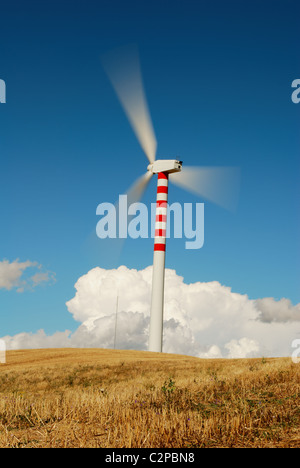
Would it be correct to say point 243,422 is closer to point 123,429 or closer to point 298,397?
point 123,429

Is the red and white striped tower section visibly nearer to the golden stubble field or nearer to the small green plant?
the golden stubble field

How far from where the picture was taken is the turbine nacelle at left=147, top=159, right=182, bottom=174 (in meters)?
70.9

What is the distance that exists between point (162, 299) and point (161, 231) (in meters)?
10.1

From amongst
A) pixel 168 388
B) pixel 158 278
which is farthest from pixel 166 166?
pixel 168 388

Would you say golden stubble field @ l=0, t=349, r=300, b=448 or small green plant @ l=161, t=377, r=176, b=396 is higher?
small green plant @ l=161, t=377, r=176, b=396

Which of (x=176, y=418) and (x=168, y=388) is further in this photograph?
(x=168, y=388)

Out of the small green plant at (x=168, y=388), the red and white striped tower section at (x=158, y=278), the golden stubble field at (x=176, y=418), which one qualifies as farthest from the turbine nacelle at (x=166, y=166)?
the small green plant at (x=168, y=388)

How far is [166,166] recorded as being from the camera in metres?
71.2

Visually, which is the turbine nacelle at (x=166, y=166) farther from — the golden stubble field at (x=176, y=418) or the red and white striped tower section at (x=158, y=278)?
the golden stubble field at (x=176, y=418)

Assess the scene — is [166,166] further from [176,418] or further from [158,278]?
[176,418]

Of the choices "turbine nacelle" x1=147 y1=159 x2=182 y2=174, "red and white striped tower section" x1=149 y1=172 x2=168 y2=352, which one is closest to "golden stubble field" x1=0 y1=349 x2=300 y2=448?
"red and white striped tower section" x1=149 y1=172 x2=168 y2=352
